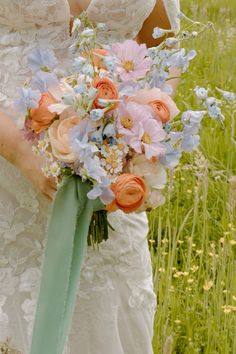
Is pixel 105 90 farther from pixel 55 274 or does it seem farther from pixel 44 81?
pixel 55 274

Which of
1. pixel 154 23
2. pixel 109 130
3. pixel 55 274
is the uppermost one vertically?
pixel 154 23

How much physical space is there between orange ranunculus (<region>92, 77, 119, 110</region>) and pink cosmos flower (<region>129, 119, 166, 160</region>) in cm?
8

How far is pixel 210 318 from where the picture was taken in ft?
10.3

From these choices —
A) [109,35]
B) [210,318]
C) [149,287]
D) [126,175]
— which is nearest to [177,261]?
[210,318]

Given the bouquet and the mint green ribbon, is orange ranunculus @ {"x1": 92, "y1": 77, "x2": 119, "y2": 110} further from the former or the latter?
the mint green ribbon

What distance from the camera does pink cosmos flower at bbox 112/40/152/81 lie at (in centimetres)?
181

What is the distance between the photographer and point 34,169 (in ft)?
6.48

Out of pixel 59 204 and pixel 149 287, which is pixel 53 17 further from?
pixel 149 287

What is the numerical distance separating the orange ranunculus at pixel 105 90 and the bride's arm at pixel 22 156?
0.28 meters

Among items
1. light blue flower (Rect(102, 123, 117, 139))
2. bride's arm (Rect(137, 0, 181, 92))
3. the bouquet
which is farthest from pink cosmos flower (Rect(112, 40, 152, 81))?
bride's arm (Rect(137, 0, 181, 92))

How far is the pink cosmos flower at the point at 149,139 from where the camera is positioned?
178 centimetres

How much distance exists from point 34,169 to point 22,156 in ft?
0.16

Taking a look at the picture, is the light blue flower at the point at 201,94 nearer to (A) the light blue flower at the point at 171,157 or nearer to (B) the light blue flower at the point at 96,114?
(A) the light blue flower at the point at 171,157

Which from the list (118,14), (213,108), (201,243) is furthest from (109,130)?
(201,243)
